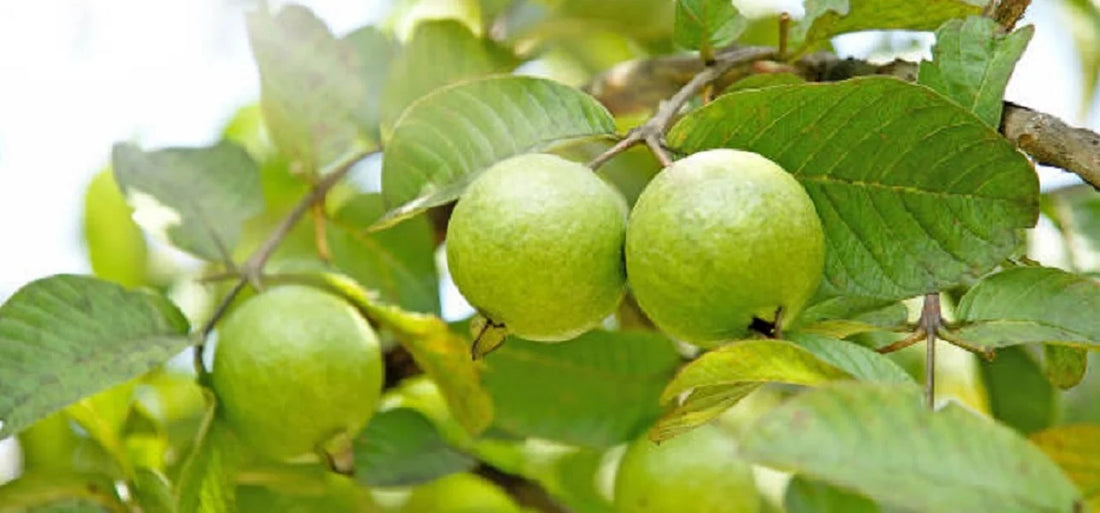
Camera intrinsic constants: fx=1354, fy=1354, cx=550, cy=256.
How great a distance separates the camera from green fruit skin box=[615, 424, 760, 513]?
4.89 feet

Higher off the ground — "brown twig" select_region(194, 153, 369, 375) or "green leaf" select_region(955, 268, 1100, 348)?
"green leaf" select_region(955, 268, 1100, 348)

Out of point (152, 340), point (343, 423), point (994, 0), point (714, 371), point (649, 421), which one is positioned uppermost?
point (994, 0)

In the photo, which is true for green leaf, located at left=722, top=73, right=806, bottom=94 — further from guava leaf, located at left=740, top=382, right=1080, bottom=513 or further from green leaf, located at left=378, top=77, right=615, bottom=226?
guava leaf, located at left=740, top=382, right=1080, bottom=513

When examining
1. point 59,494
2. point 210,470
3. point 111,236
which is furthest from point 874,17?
point 111,236

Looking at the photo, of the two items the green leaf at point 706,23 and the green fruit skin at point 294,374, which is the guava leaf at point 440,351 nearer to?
the green fruit skin at point 294,374

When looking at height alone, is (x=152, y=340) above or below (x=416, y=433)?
above

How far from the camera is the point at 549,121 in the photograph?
1173mm

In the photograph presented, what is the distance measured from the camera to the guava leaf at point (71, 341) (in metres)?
1.18

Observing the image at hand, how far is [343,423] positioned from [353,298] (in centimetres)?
15

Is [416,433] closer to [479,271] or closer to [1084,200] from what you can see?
[479,271]

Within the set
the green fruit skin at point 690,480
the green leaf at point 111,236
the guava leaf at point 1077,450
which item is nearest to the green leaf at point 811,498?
the green fruit skin at point 690,480

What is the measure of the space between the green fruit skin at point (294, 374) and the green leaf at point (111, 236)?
62cm

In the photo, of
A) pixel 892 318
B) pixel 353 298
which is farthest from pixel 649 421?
pixel 892 318

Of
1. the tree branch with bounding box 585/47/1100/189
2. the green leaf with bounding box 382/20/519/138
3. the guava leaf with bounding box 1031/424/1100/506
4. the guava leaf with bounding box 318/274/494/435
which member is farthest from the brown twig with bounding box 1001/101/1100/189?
the green leaf with bounding box 382/20/519/138
